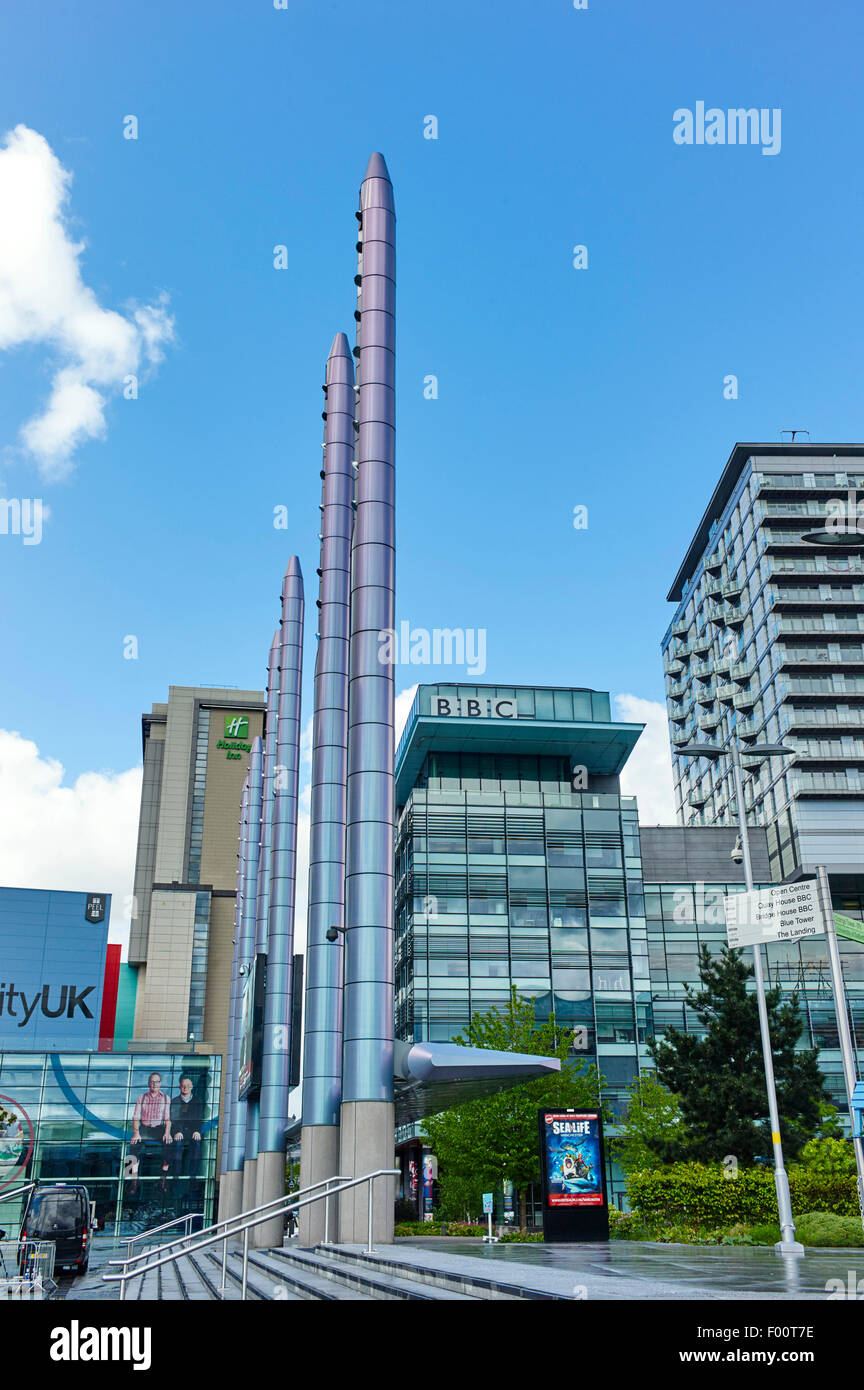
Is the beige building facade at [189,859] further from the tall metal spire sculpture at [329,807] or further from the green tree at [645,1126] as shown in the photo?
the tall metal spire sculpture at [329,807]

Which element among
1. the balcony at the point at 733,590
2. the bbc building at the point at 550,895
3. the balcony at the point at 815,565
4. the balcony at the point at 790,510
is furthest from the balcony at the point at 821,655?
the bbc building at the point at 550,895

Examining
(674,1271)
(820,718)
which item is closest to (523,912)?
(820,718)

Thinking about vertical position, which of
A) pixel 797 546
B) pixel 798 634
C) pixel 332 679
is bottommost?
pixel 332 679

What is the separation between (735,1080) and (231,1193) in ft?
99.2

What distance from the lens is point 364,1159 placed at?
2564 cm

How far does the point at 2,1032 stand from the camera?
101m

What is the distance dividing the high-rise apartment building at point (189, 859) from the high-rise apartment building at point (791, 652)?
6138 cm

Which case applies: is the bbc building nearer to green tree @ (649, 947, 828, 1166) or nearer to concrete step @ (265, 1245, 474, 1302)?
green tree @ (649, 947, 828, 1166)

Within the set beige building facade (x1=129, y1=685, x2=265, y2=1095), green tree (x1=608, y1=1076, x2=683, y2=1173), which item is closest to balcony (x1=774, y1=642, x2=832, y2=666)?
green tree (x1=608, y1=1076, x2=683, y2=1173)

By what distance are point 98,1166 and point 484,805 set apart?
3757 centimetres

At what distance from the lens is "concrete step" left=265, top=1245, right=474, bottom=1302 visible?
13028 millimetres

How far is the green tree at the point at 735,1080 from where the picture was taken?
39500mm
